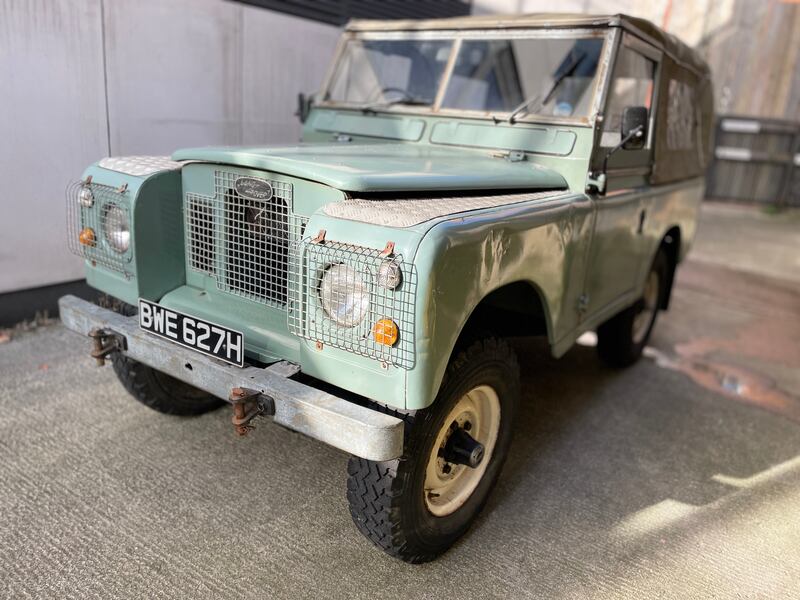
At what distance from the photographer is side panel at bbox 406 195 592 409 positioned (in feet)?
6.00

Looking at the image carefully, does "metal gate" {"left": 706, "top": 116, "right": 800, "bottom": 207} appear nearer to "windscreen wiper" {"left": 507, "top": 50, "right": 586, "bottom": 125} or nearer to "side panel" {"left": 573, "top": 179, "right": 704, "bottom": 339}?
"side panel" {"left": 573, "top": 179, "right": 704, "bottom": 339}

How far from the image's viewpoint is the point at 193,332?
226cm

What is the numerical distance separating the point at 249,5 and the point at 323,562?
4366 millimetres

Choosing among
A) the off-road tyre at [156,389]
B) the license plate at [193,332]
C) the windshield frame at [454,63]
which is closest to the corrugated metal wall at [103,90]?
the windshield frame at [454,63]

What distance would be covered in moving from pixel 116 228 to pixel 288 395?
1198 millimetres

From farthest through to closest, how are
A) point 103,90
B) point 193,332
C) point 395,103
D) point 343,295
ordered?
point 103,90 → point 395,103 → point 193,332 → point 343,295

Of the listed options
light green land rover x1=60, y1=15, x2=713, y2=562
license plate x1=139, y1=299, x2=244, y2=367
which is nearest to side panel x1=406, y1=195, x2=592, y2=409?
light green land rover x1=60, y1=15, x2=713, y2=562

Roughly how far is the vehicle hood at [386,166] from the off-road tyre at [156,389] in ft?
3.22

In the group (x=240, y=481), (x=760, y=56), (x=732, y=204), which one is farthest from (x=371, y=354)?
(x=760, y=56)

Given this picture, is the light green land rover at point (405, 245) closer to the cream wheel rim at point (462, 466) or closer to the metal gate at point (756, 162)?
the cream wheel rim at point (462, 466)

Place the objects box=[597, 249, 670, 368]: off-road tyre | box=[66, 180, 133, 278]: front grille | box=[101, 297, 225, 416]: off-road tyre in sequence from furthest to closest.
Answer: box=[597, 249, 670, 368]: off-road tyre → box=[101, 297, 225, 416]: off-road tyre → box=[66, 180, 133, 278]: front grille

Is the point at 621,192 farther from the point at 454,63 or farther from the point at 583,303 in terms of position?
the point at 454,63

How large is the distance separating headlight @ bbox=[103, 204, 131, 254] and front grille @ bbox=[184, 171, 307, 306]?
0.81 feet

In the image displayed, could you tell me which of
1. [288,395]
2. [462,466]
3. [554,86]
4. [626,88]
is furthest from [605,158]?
[288,395]
